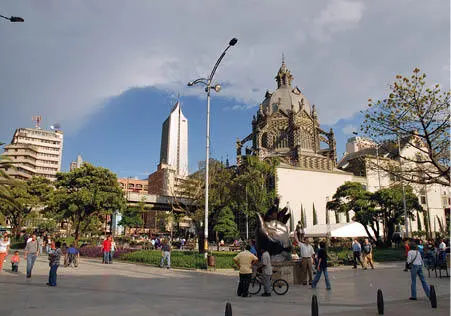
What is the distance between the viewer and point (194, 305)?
9867 mm

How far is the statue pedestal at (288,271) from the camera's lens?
13.8m

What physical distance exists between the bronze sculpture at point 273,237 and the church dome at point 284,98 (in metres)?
60.4

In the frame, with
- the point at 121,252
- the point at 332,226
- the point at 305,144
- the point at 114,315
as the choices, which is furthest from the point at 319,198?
the point at 114,315

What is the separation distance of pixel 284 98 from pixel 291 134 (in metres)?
10.6

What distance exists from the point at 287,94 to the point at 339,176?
896 inches

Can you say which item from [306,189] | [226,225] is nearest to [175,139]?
[306,189]

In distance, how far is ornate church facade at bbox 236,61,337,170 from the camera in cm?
6850

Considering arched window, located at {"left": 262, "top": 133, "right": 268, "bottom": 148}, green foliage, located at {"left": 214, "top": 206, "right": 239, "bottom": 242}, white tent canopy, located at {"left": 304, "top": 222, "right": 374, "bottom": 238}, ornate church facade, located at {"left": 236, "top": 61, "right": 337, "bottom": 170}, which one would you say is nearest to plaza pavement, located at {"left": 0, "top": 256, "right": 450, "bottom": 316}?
white tent canopy, located at {"left": 304, "top": 222, "right": 374, "bottom": 238}

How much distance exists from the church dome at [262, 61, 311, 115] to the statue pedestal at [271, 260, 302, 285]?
61419 mm

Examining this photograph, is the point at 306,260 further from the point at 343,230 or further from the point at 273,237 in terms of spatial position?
the point at 343,230

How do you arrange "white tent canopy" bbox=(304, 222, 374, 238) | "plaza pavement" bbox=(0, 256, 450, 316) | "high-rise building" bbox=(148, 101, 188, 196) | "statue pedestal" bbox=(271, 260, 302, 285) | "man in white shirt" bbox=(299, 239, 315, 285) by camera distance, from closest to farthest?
"plaza pavement" bbox=(0, 256, 450, 316) < "statue pedestal" bbox=(271, 260, 302, 285) < "man in white shirt" bbox=(299, 239, 315, 285) < "white tent canopy" bbox=(304, 222, 374, 238) < "high-rise building" bbox=(148, 101, 188, 196)

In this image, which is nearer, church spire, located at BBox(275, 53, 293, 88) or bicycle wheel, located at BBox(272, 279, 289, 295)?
bicycle wheel, located at BBox(272, 279, 289, 295)

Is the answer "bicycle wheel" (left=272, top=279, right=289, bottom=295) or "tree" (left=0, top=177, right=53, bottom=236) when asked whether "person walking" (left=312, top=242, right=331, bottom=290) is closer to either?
"bicycle wheel" (left=272, top=279, right=289, bottom=295)

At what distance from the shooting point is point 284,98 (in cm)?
7850
